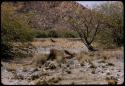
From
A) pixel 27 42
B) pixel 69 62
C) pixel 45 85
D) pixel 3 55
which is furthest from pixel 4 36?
pixel 45 85

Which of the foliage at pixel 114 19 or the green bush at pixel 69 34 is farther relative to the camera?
the green bush at pixel 69 34

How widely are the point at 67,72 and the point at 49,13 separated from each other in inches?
1065

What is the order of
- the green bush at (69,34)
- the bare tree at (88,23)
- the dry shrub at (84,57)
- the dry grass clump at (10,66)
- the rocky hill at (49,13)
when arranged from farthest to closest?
the rocky hill at (49,13)
the green bush at (69,34)
the bare tree at (88,23)
the dry shrub at (84,57)
the dry grass clump at (10,66)

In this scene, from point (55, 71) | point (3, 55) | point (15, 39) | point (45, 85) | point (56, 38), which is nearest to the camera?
point (45, 85)

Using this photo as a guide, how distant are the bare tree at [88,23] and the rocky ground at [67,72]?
7.85 metres

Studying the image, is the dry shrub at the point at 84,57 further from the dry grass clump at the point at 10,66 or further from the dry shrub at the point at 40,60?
the dry grass clump at the point at 10,66

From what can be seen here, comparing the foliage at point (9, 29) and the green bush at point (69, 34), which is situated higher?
the foliage at point (9, 29)

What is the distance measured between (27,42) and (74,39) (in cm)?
316

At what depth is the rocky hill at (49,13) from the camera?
3111 centimetres

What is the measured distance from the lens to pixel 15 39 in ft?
74.1

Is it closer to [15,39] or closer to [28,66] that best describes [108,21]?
[15,39]

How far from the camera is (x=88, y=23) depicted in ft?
88.9

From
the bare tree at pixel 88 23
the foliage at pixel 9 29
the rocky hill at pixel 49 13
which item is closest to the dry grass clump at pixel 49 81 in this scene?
the foliage at pixel 9 29

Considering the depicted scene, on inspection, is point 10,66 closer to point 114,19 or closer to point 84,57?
point 84,57
